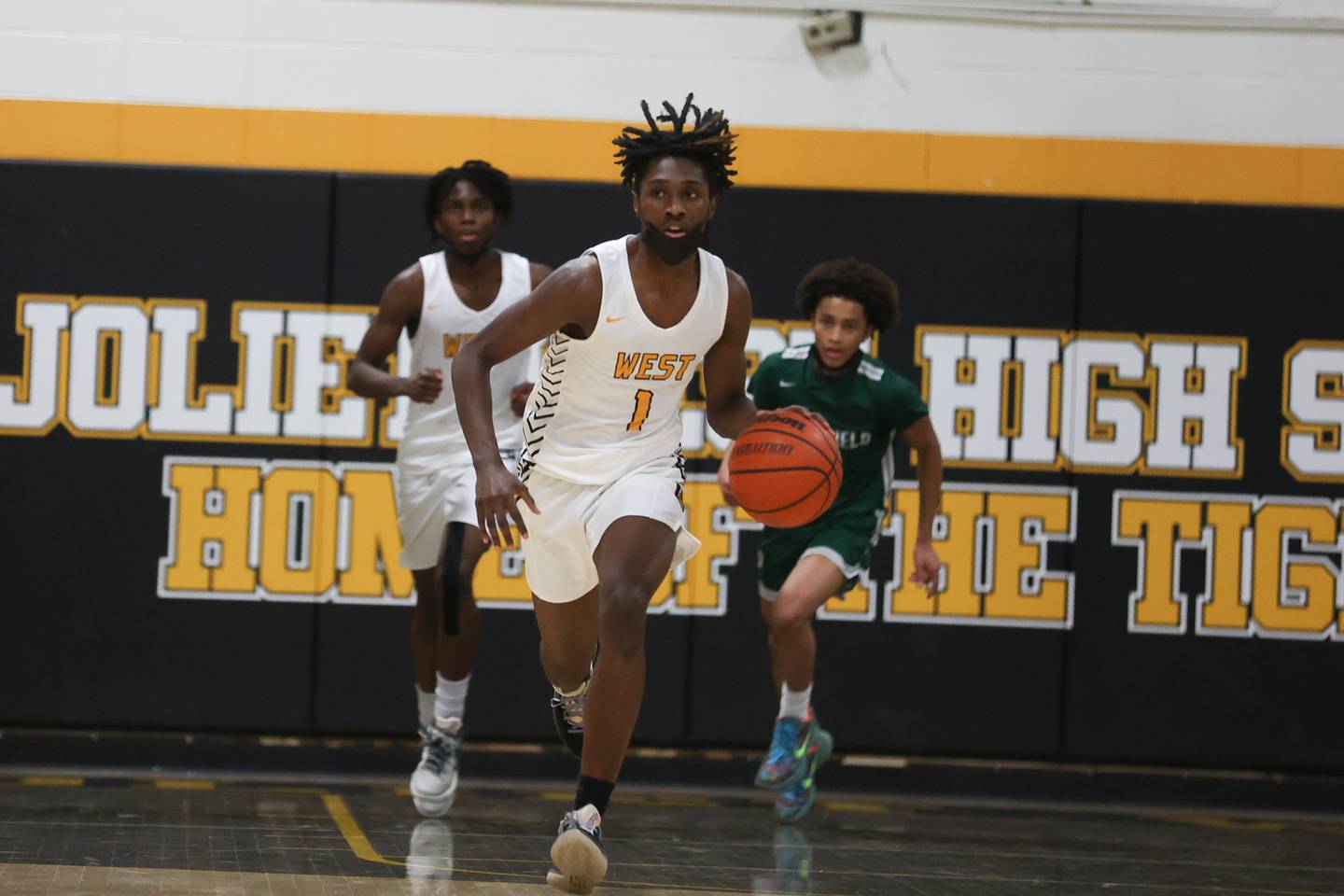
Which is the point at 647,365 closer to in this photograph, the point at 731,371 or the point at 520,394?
the point at 731,371

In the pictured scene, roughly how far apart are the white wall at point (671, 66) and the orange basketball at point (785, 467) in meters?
2.35

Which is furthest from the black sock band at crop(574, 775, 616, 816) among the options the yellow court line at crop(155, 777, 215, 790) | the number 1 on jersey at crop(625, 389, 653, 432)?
the yellow court line at crop(155, 777, 215, 790)

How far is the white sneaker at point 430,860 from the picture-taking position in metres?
4.12

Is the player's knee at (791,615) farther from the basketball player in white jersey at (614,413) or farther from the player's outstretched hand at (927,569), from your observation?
the basketball player in white jersey at (614,413)

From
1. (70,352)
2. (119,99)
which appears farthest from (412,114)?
(70,352)

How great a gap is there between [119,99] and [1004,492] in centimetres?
386

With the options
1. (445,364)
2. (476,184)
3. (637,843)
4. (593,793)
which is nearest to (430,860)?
(637,843)

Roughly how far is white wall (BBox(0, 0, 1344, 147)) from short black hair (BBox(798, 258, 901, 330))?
1.30 meters

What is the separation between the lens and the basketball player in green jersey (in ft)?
17.9

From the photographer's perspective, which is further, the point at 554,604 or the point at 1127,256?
the point at 1127,256

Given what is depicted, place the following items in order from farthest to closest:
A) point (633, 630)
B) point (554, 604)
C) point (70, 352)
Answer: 1. point (70, 352)
2. point (554, 604)
3. point (633, 630)

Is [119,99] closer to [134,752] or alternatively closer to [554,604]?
[134,752]

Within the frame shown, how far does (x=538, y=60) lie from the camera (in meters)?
6.73

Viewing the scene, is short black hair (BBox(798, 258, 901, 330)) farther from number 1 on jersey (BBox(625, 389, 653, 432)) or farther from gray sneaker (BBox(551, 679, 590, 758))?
gray sneaker (BBox(551, 679, 590, 758))
